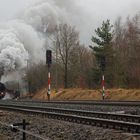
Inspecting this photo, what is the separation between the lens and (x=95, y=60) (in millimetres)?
64188

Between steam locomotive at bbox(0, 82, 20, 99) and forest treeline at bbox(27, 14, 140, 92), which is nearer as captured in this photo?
steam locomotive at bbox(0, 82, 20, 99)

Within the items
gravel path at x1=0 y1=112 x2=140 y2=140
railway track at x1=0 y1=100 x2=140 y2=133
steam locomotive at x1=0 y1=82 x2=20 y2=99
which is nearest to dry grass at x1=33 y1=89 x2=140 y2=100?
steam locomotive at x1=0 y1=82 x2=20 y2=99

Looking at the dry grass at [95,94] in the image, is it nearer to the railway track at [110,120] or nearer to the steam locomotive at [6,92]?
the steam locomotive at [6,92]

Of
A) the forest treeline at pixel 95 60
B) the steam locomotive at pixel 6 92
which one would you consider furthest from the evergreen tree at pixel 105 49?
the steam locomotive at pixel 6 92

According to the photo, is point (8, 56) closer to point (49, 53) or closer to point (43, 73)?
point (49, 53)

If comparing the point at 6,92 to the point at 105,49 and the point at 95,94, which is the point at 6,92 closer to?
the point at 95,94

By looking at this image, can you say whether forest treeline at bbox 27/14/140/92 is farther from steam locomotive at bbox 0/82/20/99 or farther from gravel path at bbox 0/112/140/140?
gravel path at bbox 0/112/140/140

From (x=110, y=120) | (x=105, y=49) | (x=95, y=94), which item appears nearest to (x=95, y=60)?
(x=105, y=49)

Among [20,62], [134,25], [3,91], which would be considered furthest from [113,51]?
[3,91]

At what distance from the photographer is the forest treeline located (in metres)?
59.7

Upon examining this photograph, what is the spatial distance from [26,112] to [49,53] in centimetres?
1870

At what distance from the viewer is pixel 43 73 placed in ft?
242

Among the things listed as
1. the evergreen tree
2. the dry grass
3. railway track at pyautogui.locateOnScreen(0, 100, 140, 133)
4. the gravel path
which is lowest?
the gravel path

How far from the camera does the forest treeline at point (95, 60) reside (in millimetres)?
59719
